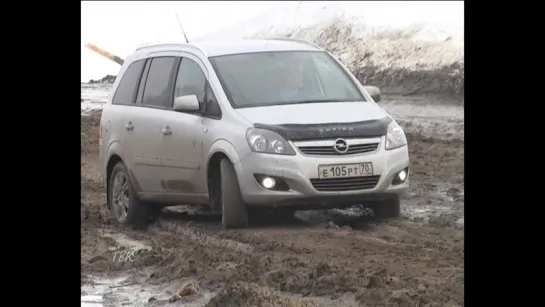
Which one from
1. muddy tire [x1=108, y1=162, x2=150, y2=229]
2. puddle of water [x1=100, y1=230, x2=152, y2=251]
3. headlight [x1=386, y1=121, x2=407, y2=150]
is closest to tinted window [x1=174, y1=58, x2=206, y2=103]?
muddy tire [x1=108, y1=162, x2=150, y2=229]

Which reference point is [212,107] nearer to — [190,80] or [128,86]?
[190,80]

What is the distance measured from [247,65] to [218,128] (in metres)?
0.38

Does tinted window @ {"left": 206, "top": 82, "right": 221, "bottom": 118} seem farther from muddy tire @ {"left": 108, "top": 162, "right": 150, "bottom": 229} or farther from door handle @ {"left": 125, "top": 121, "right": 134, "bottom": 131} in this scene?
muddy tire @ {"left": 108, "top": 162, "right": 150, "bottom": 229}

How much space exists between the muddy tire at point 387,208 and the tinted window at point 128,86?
1397 millimetres

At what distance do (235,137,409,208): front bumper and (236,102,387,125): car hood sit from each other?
0.16 m

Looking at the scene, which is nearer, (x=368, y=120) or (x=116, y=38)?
(x=368, y=120)

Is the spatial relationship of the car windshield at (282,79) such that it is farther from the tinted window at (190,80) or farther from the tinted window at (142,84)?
the tinted window at (142,84)

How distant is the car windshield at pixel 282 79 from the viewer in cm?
556

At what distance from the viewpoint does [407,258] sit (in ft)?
18.5

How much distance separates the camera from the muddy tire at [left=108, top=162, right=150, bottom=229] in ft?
19.0

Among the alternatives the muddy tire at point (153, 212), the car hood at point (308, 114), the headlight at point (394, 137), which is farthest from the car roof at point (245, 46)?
the muddy tire at point (153, 212)
